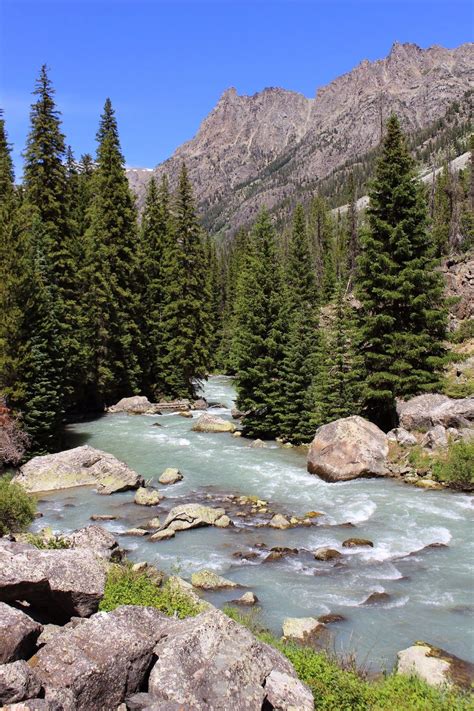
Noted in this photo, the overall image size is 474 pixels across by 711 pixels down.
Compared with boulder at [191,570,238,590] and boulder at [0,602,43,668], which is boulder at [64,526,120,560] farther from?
boulder at [0,602,43,668]

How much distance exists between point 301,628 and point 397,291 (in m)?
17.8

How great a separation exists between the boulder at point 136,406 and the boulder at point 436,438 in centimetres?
2059

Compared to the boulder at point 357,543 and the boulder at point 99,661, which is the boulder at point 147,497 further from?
the boulder at point 99,661

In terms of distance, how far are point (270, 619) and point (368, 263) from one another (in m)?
18.6

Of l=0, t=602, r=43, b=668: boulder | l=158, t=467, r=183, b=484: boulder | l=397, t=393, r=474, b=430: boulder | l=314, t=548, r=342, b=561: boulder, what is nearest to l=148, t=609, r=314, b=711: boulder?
l=0, t=602, r=43, b=668: boulder

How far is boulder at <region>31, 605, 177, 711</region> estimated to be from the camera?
6215mm

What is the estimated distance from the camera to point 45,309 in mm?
27703

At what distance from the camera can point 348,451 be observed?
22.4 metres

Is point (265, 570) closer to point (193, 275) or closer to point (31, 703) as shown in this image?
point (31, 703)

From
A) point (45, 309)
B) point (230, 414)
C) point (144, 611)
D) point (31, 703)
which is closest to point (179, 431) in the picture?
point (230, 414)

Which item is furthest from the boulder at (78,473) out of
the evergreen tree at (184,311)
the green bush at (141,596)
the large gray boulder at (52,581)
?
the evergreen tree at (184,311)

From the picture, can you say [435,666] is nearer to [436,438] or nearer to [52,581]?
[52,581]

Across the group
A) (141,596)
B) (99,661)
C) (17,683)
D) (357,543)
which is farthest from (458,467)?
(17,683)

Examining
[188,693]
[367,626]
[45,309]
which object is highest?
[45,309]
